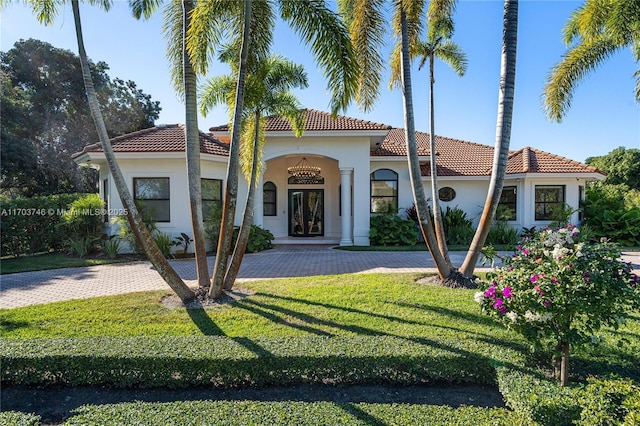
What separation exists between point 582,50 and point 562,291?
1390 cm

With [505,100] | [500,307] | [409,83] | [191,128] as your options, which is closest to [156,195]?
[191,128]

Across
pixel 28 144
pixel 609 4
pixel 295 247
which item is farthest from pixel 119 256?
pixel 609 4

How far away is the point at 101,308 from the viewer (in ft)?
21.3

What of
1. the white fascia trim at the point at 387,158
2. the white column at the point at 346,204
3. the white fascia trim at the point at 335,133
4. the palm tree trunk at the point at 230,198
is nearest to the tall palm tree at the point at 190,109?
the palm tree trunk at the point at 230,198

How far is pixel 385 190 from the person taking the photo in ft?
56.1

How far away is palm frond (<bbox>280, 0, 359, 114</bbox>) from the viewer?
6371mm

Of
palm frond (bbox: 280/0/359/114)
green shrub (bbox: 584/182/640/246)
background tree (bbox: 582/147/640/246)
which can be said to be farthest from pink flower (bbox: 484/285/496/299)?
green shrub (bbox: 584/182/640/246)

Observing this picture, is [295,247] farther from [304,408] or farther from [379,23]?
[304,408]

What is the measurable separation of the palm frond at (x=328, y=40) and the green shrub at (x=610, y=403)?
5.77m

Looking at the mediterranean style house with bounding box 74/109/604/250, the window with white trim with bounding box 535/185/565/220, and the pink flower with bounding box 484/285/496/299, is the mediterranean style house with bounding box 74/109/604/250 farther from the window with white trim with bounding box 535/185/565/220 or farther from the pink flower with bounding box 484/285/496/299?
the pink flower with bounding box 484/285/496/299

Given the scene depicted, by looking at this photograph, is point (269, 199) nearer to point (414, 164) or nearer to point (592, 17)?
point (414, 164)

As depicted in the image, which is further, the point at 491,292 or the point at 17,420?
the point at 491,292

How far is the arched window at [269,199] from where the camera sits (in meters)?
18.5

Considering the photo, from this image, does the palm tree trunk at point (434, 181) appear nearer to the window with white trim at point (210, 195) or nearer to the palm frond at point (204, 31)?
the palm frond at point (204, 31)
